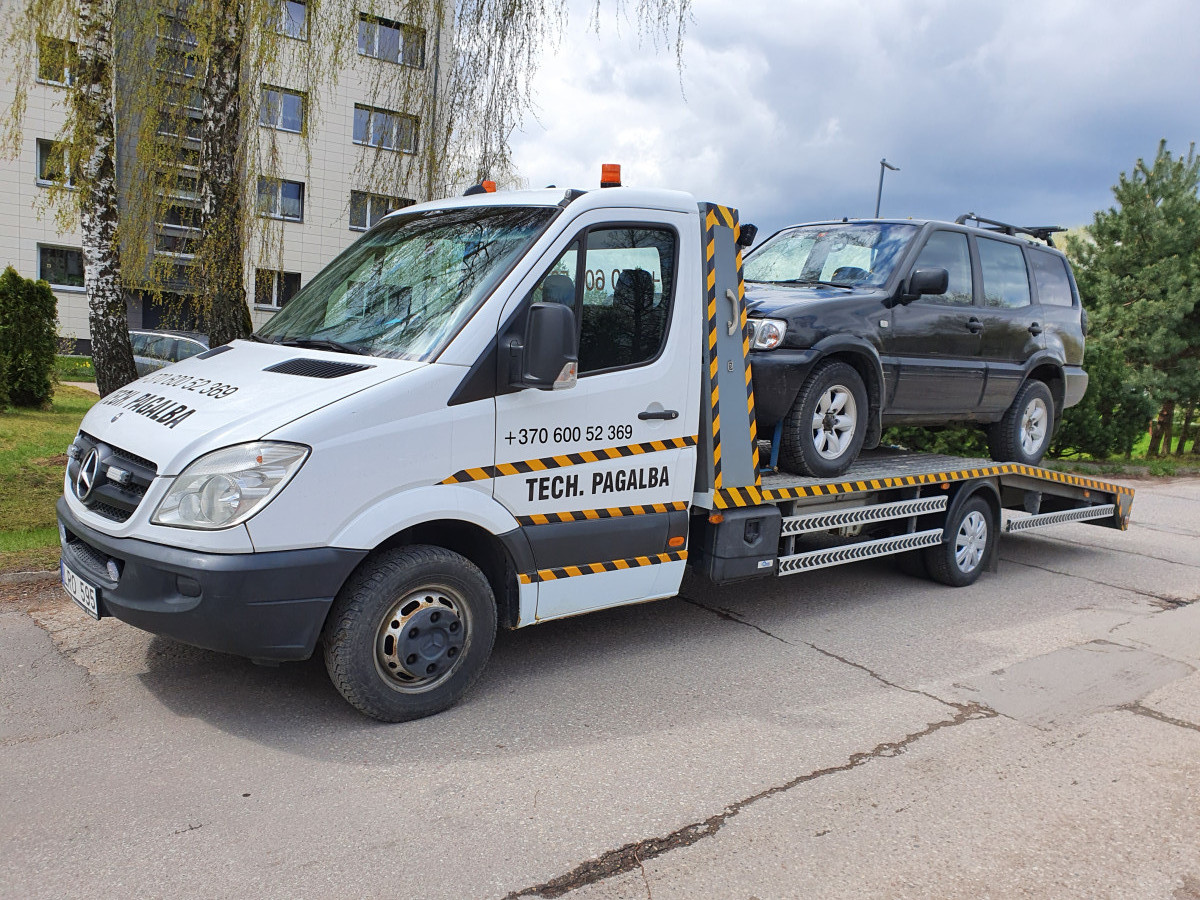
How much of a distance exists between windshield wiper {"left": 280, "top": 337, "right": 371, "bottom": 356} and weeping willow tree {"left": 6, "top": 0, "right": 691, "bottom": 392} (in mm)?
3479

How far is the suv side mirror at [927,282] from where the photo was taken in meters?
6.37

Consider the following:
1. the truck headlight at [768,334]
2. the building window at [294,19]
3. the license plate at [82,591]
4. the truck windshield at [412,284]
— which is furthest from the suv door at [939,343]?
the building window at [294,19]

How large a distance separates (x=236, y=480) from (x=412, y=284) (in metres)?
1.43

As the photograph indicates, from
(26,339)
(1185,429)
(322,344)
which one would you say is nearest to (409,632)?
(322,344)

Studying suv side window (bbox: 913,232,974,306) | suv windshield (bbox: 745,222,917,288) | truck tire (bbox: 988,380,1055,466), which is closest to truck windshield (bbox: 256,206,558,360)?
suv windshield (bbox: 745,222,917,288)

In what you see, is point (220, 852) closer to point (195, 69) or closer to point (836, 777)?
point (836, 777)

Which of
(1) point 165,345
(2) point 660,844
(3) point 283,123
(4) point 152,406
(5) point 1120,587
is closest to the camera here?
(2) point 660,844

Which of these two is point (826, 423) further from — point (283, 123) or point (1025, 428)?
point (283, 123)

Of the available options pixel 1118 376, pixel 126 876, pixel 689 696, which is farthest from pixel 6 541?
pixel 1118 376

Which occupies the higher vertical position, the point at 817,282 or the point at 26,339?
the point at 817,282

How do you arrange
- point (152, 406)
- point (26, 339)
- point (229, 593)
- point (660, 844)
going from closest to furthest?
1. point (660, 844)
2. point (229, 593)
3. point (152, 406)
4. point (26, 339)

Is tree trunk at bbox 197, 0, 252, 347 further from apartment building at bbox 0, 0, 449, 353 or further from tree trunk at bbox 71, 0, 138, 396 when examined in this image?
tree trunk at bbox 71, 0, 138, 396

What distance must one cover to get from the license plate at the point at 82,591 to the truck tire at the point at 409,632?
96cm

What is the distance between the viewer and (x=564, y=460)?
4.55 meters
